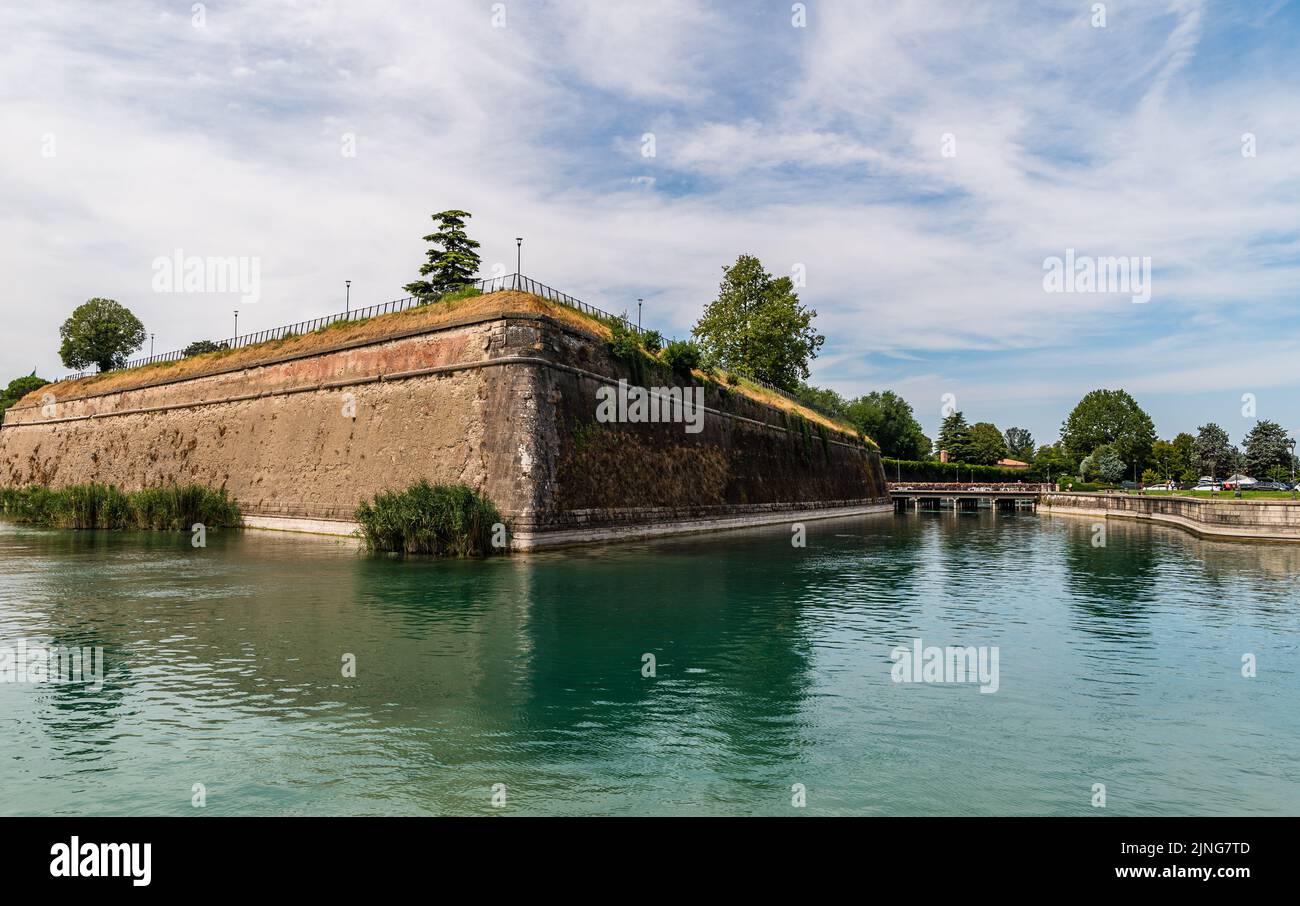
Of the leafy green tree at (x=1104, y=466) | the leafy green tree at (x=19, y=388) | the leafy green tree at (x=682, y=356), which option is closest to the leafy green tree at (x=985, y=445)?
the leafy green tree at (x=1104, y=466)

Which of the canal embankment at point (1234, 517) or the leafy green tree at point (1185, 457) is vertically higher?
the leafy green tree at point (1185, 457)

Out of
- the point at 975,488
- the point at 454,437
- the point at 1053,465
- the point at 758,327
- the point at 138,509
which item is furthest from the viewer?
the point at 1053,465

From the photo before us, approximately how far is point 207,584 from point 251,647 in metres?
8.34

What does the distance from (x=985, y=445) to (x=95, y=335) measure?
12124 cm

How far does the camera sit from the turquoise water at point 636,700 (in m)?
6.98

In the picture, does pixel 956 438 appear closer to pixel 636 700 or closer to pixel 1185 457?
pixel 1185 457

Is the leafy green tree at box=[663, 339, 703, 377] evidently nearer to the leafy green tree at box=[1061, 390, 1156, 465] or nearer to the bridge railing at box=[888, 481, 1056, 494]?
the bridge railing at box=[888, 481, 1056, 494]

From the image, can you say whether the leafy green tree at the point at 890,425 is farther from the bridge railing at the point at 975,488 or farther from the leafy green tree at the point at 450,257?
the leafy green tree at the point at 450,257

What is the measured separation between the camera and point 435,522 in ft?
88.3

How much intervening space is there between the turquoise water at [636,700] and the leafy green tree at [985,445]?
109 meters

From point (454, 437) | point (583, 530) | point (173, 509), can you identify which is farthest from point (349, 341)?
point (583, 530)

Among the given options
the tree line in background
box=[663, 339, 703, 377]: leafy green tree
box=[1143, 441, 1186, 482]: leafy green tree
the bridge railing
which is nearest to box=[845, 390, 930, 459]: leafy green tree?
the tree line in background
